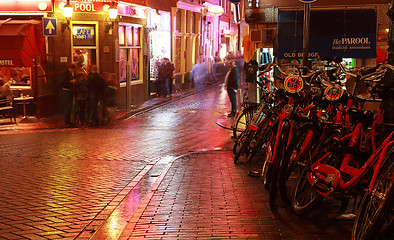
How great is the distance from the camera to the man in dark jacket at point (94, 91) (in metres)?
17.5

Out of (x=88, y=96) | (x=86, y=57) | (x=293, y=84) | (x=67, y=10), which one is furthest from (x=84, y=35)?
(x=293, y=84)

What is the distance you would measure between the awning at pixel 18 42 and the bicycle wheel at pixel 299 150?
1391 cm

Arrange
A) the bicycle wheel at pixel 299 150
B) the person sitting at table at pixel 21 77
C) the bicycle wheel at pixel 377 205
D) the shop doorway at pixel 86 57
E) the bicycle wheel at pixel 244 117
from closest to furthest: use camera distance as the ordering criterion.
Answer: the bicycle wheel at pixel 377 205 → the bicycle wheel at pixel 299 150 → the bicycle wheel at pixel 244 117 → the person sitting at table at pixel 21 77 → the shop doorway at pixel 86 57

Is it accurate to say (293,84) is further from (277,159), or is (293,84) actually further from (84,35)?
(84,35)

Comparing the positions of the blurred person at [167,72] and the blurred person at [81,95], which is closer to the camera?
the blurred person at [81,95]

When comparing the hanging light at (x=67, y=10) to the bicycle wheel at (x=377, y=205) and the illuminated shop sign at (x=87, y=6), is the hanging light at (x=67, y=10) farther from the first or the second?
the bicycle wheel at (x=377, y=205)

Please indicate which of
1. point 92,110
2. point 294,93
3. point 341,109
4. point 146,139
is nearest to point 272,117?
point 294,93

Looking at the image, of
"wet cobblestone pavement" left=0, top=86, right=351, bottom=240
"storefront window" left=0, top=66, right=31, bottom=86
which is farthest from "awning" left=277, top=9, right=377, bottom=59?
"storefront window" left=0, top=66, right=31, bottom=86

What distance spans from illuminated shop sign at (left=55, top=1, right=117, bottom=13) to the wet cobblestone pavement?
21.0 feet

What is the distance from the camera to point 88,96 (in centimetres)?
1784

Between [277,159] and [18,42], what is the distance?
14227 mm

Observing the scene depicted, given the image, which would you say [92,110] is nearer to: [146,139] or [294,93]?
[146,139]

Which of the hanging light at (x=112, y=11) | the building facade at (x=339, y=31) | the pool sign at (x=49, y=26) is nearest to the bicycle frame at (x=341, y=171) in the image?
the building facade at (x=339, y=31)

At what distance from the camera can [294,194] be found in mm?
6984
